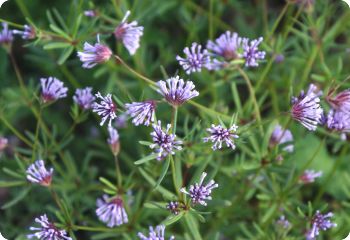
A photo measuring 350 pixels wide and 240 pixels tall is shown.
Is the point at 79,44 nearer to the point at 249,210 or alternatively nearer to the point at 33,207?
the point at 33,207

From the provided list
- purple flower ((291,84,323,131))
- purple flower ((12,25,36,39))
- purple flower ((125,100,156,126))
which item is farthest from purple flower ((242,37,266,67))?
purple flower ((12,25,36,39))

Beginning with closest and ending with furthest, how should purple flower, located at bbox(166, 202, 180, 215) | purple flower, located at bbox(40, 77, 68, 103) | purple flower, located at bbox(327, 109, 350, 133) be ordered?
1. purple flower, located at bbox(166, 202, 180, 215)
2. purple flower, located at bbox(327, 109, 350, 133)
3. purple flower, located at bbox(40, 77, 68, 103)

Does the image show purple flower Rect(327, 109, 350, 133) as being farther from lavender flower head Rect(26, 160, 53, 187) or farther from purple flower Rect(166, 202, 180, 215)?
lavender flower head Rect(26, 160, 53, 187)

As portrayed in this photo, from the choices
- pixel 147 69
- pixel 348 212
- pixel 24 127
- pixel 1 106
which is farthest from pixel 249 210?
pixel 24 127

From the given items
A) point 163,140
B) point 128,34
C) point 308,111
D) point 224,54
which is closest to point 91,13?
point 128,34

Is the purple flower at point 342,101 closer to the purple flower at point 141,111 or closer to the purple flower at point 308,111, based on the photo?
the purple flower at point 308,111

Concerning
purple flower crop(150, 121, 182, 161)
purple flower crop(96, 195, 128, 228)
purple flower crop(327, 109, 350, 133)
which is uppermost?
purple flower crop(150, 121, 182, 161)
